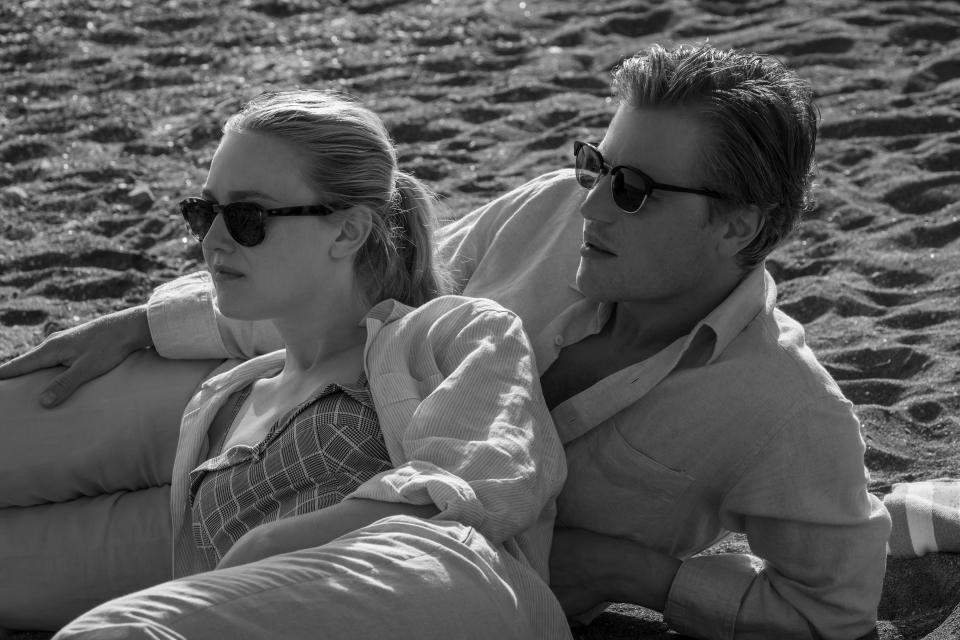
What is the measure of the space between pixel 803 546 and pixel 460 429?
2.45ft

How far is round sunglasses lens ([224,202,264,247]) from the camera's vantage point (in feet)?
8.41

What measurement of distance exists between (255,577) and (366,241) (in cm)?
93

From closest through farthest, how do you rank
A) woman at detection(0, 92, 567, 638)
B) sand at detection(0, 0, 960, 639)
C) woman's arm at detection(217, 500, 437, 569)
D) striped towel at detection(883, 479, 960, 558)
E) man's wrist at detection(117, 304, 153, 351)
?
woman at detection(0, 92, 567, 638), woman's arm at detection(217, 500, 437, 569), striped towel at detection(883, 479, 960, 558), man's wrist at detection(117, 304, 153, 351), sand at detection(0, 0, 960, 639)

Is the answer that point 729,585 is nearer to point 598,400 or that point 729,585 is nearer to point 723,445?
point 723,445

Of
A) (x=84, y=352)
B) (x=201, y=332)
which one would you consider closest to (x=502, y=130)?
(x=201, y=332)

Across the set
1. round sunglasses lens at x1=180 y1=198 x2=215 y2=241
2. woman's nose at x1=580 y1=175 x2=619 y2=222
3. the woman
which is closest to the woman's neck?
the woman

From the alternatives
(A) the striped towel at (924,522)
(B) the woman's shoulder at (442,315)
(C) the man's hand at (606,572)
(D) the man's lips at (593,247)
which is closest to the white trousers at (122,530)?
(C) the man's hand at (606,572)

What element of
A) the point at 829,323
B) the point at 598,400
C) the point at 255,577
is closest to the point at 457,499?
the point at 255,577

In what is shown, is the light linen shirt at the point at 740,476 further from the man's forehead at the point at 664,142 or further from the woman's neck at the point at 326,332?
the woman's neck at the point at 326,332

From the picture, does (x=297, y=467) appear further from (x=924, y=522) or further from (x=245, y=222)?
(x=924, y=522)

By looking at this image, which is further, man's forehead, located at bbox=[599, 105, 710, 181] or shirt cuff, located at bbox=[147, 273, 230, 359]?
shirt cuff, located at bbox=[147, 273, 230, 359]

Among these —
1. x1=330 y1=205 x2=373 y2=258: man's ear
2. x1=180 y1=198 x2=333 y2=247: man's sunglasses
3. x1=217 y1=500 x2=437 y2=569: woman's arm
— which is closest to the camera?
x1=217 y1=500 x2=437 y2=569: woman's arm

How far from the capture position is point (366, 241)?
2.73 m

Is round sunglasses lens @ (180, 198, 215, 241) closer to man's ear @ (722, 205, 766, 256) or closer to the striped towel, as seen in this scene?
man's ear @ (722, 205, 766, 256)
